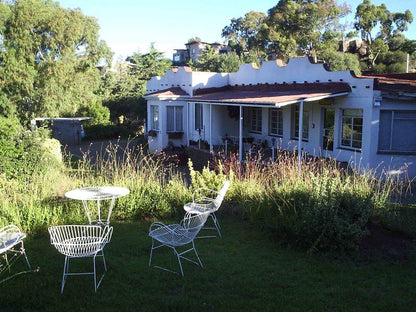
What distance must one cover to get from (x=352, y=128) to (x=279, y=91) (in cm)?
363

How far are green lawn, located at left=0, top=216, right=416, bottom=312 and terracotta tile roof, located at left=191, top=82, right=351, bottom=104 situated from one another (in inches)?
276

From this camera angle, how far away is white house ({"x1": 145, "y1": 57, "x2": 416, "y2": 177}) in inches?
462

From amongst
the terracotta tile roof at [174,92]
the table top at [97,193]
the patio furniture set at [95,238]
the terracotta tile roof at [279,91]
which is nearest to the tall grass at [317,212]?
the patio furniture set at [95,238]

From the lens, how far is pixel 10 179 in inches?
339

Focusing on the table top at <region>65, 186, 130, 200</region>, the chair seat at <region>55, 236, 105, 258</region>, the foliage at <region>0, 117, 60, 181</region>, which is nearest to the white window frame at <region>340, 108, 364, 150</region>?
the table top at <region>65, 186, 130, 200</region>

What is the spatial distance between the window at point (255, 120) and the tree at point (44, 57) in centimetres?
1278

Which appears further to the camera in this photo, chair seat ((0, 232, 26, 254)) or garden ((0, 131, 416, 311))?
chair seat ((0, 232, 26, 254))

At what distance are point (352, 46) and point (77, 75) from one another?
89.2ft

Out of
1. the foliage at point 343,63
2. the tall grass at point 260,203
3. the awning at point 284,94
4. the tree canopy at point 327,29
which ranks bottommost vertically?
the tall grass at point 260,203

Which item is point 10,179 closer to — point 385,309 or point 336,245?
point 336,245

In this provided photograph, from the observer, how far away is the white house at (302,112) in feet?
38.5

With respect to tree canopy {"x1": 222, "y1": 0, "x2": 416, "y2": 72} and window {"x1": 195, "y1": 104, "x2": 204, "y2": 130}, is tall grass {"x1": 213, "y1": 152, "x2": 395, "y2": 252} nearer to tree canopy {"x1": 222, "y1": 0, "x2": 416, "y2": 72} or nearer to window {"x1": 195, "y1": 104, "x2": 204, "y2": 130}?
window {"x1": 195, "y1": 104, "x2": 204, "y2": 130}

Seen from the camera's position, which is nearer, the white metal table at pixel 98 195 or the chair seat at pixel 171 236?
the chair seat at pixel 171 236

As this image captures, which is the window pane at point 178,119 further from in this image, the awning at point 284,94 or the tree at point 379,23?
the tree at point 379,23
